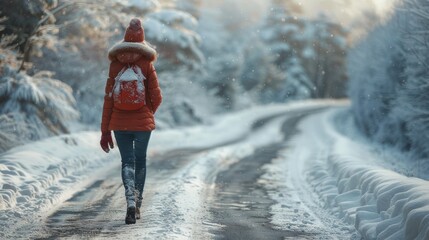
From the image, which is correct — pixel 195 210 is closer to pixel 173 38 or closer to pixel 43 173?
pixel 43 173

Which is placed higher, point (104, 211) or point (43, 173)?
point (43, 173)

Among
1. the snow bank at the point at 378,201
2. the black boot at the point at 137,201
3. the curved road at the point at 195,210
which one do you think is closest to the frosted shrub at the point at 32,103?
the curved road at the point at 195,210

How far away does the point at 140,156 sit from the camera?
20.7 ft

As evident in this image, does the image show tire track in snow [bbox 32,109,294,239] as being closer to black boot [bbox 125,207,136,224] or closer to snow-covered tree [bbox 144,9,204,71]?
black boot [bbox 125,207,136,224]

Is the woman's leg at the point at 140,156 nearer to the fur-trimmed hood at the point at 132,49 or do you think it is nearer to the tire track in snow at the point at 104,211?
the tire track in snow at the point at 104,211

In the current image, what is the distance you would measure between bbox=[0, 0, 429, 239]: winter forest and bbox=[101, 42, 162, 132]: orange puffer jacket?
1022mm

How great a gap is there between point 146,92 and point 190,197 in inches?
75.7

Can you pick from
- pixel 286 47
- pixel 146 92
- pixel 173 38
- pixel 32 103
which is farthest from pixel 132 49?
pixel 286 47

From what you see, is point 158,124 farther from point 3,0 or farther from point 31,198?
point 31,198

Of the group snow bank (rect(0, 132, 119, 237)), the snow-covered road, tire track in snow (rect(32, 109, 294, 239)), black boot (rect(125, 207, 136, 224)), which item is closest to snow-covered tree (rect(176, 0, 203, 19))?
the snow-covered road

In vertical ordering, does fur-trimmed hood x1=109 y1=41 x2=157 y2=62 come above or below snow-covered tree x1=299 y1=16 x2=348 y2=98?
below

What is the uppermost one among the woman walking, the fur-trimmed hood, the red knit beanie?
the red knit beanie

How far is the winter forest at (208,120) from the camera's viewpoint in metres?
6.94

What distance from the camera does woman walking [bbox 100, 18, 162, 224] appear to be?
19.8ft
